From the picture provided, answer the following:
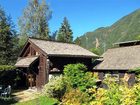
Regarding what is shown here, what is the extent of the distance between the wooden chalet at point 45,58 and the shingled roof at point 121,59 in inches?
88.0

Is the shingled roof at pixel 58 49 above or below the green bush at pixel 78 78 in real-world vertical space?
above

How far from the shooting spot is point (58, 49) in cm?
2934

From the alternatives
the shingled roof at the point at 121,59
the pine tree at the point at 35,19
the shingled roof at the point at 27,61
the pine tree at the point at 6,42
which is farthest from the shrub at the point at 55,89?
the pine tree at the point at 35,19

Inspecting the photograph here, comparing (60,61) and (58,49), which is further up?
(58,49)

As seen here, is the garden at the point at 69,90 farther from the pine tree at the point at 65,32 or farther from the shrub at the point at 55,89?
the pine tree at the point at 65,32

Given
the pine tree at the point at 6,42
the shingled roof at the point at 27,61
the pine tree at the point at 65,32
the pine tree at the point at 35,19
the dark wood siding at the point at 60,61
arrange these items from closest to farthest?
the dark wood siding at the point at 60,61, the shingled roof at the point at 27,61, the pine tree at the point at 6,42, the pine tree at the point at 35,19, the pine tree at the point at 65,32

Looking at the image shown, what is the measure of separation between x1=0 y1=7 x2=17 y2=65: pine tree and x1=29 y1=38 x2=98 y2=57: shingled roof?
32.8ft

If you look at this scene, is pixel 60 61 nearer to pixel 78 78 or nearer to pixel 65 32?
pixel 78 78

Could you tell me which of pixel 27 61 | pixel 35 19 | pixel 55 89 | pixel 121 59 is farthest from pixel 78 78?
pixel 35 19

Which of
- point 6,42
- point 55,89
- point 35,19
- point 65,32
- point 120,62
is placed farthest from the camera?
point 65,32

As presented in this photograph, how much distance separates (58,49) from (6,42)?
12674mm

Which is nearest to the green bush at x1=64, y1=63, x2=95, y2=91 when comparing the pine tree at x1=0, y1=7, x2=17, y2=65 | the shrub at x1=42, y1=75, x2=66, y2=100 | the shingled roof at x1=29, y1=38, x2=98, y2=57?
the shrub at x1=42, y1=75, x2=66, y2=100

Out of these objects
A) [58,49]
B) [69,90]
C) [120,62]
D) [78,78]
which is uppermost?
[58,49]

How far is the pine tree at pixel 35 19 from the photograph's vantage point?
51594mm
